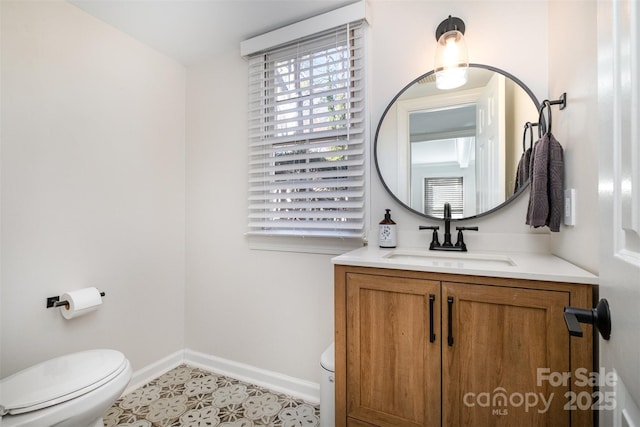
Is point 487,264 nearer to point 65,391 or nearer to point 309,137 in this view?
point 309,137

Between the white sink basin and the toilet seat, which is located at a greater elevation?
the white sink basin

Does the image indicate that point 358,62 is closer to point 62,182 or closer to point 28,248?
point 62,182

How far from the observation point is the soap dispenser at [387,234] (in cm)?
164

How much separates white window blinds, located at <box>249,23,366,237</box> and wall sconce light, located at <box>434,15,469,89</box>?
0.44 meters

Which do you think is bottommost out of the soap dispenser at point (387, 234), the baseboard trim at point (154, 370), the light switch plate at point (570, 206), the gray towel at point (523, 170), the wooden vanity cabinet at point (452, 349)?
the baseboard trim at point (154, 370)

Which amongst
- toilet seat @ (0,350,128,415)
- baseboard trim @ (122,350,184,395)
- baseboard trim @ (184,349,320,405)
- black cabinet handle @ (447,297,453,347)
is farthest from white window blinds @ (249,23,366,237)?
baseboard trim @ (122,350,184,395)

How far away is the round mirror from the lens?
4.85 ft

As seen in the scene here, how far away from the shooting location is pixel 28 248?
1546 mm

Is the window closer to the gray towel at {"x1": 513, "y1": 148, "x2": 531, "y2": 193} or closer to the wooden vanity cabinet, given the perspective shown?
the gray towel at {"x1": 513, "y1": 148, "x2": 531, "y2": 193}

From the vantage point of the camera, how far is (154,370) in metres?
2.16

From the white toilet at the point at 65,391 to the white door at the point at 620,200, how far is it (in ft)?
5.49

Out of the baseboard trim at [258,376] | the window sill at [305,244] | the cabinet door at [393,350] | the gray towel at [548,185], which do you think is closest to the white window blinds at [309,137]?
the window sill at [305,244]

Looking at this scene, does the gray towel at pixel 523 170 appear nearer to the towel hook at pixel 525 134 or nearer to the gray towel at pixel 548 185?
the towel hook at pixel 525 134

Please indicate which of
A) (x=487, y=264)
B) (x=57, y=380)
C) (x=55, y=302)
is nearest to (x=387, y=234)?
(x=487, y=264)
